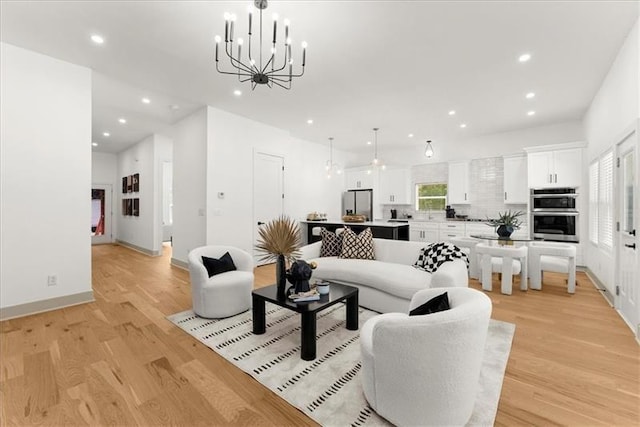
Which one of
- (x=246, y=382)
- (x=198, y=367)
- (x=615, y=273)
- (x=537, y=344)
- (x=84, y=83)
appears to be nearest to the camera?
(x=246, y=382)

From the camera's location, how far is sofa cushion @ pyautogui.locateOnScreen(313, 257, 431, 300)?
9.77 feet

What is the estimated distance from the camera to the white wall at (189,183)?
201 inches

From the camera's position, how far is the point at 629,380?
203 centimetres

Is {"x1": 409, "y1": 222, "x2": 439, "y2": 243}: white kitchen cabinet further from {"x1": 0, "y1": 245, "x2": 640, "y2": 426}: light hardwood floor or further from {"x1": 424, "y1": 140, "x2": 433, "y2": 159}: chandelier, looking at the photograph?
{"x1": 0, "y1": 245, "x2": 640, "y2": 426}: light hardwood floor

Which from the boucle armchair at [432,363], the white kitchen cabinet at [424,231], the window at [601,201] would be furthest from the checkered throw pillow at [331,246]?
the white kitchen cabinet at [424,231]

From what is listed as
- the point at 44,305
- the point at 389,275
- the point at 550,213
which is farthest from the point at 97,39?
the point at 550,213

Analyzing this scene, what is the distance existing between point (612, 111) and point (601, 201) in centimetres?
132

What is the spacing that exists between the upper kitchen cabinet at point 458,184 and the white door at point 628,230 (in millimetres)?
3766

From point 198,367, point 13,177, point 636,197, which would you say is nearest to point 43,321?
point 13,177

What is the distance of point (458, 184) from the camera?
715 cm

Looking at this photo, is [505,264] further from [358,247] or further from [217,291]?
[217,291]

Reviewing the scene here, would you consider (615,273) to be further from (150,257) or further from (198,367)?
(150,257)

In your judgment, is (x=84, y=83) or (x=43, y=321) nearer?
(x=43, y=321)

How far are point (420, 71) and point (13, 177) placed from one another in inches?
199
